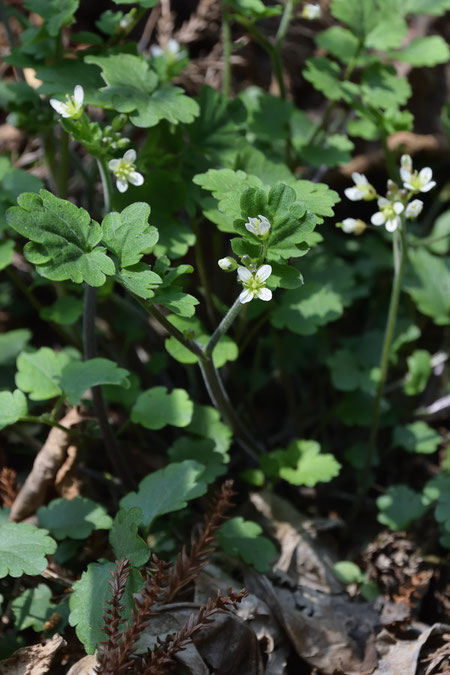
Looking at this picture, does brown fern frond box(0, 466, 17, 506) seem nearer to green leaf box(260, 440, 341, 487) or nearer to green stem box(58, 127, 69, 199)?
green leaf box(260, 440, 341, 487)

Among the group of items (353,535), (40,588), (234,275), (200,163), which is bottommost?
(353,535)

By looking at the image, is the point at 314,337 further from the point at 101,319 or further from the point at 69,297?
the point at 69,297

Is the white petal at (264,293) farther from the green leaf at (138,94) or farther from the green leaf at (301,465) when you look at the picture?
the green leaf at (301,465)

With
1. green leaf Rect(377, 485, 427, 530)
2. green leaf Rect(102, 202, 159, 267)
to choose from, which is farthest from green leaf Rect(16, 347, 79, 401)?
green leaf Rect(377, 485, 427, 530)

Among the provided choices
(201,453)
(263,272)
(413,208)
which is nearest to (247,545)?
(201,453)

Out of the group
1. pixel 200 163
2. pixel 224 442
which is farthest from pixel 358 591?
pixel 200 163

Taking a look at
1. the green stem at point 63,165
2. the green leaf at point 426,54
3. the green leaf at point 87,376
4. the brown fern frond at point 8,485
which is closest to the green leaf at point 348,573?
the green leaf at point 87,376
